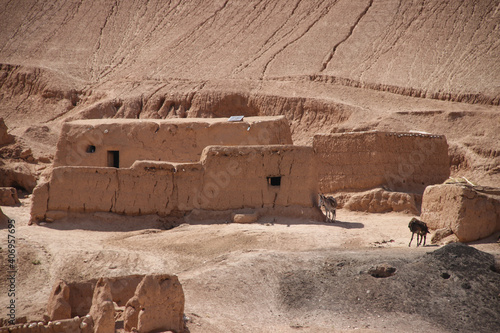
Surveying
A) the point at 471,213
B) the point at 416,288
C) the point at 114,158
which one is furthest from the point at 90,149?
the point at 416,288

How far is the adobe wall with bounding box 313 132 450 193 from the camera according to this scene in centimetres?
1745

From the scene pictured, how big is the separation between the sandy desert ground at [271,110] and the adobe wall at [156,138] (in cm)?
225

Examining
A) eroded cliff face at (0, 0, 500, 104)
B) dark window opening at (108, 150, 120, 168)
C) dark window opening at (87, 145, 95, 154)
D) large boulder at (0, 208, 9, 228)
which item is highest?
eroded cliff face at (0, 0, 500, 104)

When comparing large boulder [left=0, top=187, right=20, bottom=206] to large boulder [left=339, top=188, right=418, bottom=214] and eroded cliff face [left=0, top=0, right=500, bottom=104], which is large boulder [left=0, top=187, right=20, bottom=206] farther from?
eroded cliff face [left=0, top=0, right=500, bottom=104]

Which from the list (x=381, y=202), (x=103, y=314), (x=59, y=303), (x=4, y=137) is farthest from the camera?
(x=4, y=137)

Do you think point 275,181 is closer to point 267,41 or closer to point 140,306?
point 140,306

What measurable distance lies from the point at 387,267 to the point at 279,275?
1.68 metres

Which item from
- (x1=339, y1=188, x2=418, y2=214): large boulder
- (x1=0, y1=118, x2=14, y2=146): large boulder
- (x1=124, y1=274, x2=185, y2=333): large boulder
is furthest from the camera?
(x1=0, y1=118, x2=14, y2=146): large boulder

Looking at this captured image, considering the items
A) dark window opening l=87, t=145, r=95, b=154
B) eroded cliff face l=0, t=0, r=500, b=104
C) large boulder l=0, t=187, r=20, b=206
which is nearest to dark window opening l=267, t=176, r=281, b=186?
dark window opening l=87, t=145, r=95, b=154

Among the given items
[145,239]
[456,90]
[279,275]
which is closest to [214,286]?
[279,275]

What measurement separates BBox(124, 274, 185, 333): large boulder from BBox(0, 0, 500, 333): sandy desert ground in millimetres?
398

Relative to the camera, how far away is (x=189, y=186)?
14.1 m

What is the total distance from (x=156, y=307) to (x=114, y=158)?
11.1 m

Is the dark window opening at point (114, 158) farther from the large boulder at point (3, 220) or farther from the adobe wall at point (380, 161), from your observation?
the adobe wall at point (380, 161)
